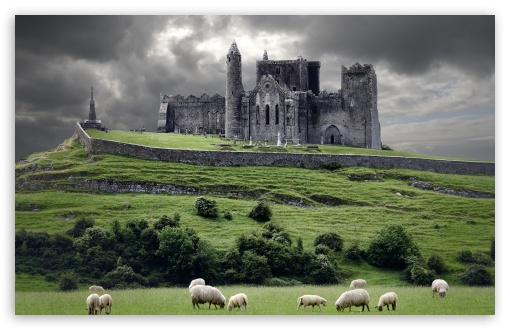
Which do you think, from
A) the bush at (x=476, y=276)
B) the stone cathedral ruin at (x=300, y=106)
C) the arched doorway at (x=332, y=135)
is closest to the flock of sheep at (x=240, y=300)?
the bush at (x=476, y=276)

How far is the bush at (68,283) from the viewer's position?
3341 cm

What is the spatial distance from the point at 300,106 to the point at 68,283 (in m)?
44.5

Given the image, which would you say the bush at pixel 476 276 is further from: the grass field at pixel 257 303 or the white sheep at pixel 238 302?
the white sheep at pixel 238 302

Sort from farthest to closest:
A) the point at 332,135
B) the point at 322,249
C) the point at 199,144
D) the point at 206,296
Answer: the point at 332,135 < the point at 199,144 < the point at 322,249 < the point at 206,296

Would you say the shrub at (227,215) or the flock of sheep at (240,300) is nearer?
the flock of sheep at (240,300)

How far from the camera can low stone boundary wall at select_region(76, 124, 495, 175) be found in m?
55.0

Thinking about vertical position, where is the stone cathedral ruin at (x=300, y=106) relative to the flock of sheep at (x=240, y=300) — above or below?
above

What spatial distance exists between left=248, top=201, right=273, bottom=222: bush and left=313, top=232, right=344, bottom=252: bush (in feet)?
15.0

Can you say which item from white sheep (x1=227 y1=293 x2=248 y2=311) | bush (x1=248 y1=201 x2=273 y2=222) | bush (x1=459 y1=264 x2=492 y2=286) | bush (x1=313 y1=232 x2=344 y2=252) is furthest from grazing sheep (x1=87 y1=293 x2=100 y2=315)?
bush (x1=459 y1=264 x2=492 y2=286)

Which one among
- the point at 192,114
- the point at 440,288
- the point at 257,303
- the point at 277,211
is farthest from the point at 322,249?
the point at 192,114

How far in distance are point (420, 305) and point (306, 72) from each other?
49.5 metres

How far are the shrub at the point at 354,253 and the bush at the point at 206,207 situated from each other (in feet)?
30.0

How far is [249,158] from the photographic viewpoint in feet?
183

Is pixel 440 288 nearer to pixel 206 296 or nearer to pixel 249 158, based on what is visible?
pixel 206 296
